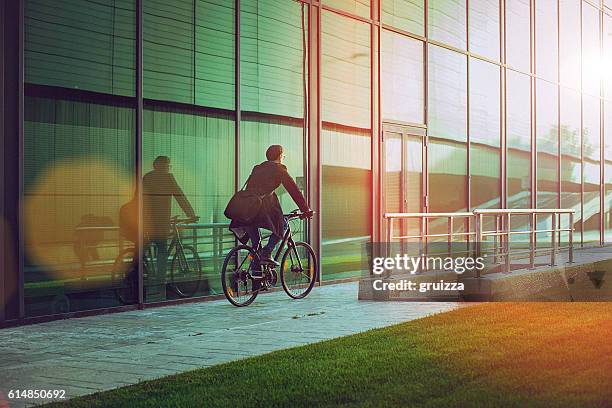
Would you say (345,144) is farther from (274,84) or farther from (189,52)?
(189,52)

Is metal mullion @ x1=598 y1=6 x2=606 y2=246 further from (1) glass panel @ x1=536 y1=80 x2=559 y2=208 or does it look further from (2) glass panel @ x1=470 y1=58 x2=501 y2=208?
(2) glass panel @ x1=470 y1=58 x2=501 y2=208

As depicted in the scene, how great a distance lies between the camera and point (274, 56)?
13.5 meters

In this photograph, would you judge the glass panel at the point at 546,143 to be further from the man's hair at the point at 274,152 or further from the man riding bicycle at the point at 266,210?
the man riding bicycle at the point at 266,210

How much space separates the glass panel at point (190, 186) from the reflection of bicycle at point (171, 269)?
0.06 ft

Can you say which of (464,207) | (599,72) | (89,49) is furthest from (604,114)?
(89,49)

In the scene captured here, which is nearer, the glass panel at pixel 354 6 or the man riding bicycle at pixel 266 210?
the man riding bicycle at pixel 266 210

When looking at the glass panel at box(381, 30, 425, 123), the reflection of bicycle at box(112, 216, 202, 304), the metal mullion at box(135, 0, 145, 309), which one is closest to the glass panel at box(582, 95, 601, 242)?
the glass panel at box(381, 30, 425, 123)

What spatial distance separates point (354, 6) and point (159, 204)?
5653mm

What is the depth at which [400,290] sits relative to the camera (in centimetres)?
1238

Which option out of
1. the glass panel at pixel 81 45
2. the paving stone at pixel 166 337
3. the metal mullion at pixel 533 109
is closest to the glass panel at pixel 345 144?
A: the paving stone at pixel 166 337

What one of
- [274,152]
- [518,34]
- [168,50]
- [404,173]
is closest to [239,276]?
[274,152]

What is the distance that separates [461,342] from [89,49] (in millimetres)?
5214

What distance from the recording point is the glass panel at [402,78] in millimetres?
16266

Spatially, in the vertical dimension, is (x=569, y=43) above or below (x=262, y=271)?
above
